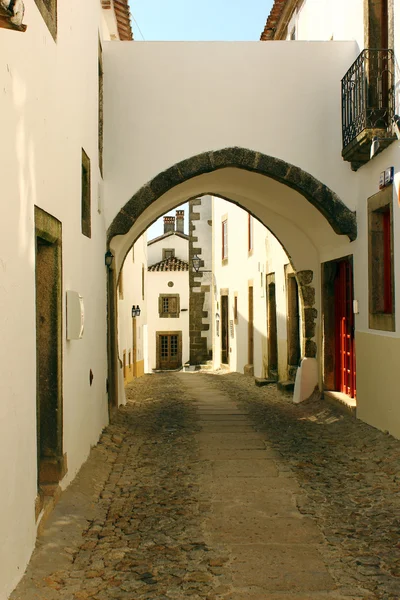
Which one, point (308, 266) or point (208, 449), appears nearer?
point (208, 449)

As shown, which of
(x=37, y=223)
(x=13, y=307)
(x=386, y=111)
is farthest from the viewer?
(x=386, y=111)

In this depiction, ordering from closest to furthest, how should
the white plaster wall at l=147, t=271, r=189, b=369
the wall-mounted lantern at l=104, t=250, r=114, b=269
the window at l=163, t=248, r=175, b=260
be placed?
the wall-mounted lantern at l=104, t=250, r=114, b=269 < the white plaster wall at l=147, t=271, r=189, b=369 < the window at l=163, t=248, r=175, b=260

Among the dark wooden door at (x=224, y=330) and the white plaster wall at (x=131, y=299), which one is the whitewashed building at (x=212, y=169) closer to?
A: the white plaster wall at (x=131, y=299)

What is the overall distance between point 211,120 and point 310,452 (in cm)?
413

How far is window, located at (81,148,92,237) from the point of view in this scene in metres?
6.66

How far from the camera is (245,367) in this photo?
16.3 m

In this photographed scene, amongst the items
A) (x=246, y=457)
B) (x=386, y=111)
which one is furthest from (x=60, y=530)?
(x=386, y=111)

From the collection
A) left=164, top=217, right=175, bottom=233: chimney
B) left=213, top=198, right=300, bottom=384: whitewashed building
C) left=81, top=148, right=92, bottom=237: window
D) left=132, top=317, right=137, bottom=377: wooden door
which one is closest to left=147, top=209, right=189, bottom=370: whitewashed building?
left=164, top=217, right=175, bottom=233: chimney

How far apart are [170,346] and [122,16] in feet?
84.1

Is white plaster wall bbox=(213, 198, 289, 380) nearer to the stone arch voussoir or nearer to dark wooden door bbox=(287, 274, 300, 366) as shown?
dark wooden door bbox=(287, 274, 300, 366)

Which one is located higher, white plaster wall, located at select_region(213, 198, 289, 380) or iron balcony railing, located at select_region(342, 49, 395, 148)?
iron balcony railing, located at select_region(342, 49, 395, 148)

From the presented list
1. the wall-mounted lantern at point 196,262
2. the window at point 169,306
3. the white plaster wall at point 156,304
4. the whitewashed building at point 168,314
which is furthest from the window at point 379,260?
the window at point 169,306

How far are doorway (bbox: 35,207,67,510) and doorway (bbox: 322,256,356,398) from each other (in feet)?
17.8

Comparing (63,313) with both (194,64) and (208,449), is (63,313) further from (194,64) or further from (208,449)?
(194,64)
